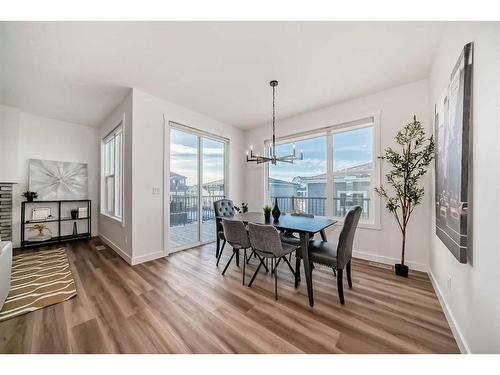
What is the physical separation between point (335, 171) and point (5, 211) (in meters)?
6.15

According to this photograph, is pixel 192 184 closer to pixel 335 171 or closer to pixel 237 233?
pixel 237 233

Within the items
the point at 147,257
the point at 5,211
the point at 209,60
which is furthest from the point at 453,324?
the point at 5,211

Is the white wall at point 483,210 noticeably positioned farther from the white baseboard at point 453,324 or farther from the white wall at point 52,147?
the white wall at point 52,147

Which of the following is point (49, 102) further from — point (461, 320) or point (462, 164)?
point (461, 320)

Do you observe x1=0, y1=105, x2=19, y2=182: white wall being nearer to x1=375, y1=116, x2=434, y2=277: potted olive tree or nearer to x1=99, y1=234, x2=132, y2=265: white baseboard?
x1=99, y1=234, x2=132, y2=265: white baseboard

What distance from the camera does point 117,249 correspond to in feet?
11.1

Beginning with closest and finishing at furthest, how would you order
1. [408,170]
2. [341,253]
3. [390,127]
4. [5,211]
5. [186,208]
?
1. [341,253]
2. [408,170]
3. [390,127]
4. [5,211]
5. [186,208]

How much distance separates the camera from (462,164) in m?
1.24

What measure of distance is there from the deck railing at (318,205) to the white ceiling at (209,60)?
5.78 ft

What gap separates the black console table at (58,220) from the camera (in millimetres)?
3656

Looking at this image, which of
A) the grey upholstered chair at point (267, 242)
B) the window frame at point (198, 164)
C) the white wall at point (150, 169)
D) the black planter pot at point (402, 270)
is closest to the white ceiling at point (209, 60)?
the white wall at point (150, 169)

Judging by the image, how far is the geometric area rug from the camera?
1.84 m
